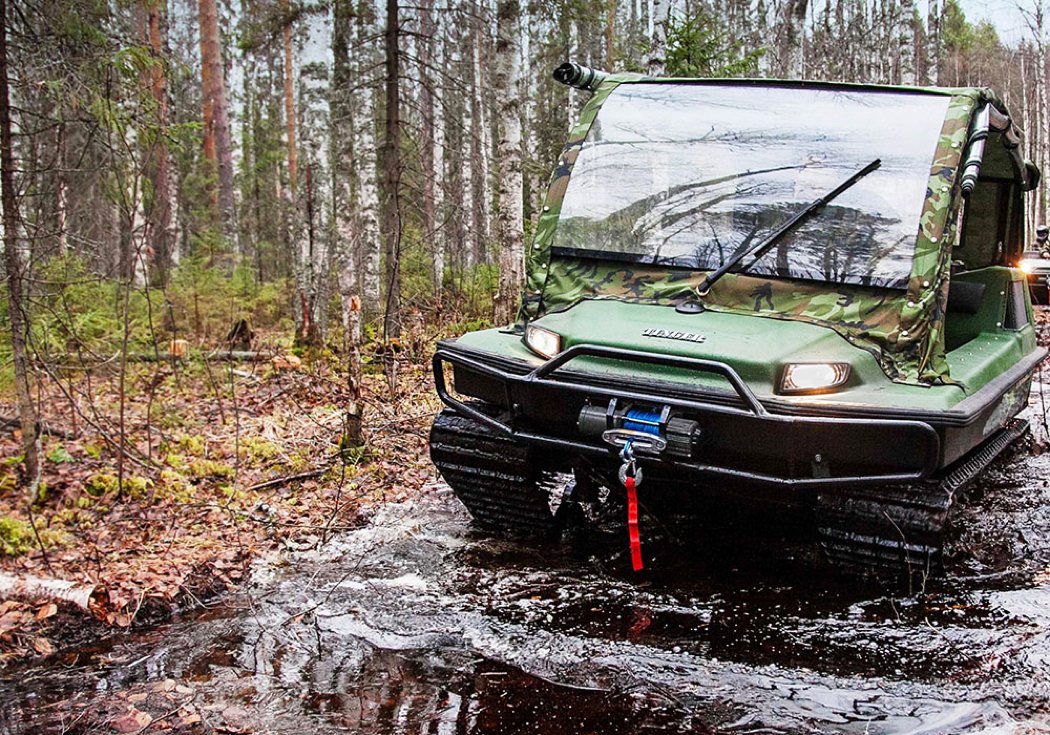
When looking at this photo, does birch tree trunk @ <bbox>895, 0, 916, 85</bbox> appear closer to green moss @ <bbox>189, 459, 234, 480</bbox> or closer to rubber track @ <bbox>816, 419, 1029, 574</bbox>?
green moss @ <bbox>189, 459, 234, 480</bbox>

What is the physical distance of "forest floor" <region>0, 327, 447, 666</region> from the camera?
481 centimetres

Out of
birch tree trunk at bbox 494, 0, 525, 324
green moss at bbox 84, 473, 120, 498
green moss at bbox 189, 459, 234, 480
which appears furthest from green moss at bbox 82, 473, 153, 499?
birch tree trunk at bbox 494, 0, 525, 324

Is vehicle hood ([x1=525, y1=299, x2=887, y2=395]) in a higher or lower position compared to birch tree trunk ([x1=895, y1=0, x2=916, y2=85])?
lower

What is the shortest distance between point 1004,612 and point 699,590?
1430 mm

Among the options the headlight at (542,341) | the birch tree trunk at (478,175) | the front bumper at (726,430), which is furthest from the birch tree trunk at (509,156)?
the front bumper at (726,430)

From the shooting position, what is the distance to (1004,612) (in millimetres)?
4551

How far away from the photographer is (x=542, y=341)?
495 centimetres

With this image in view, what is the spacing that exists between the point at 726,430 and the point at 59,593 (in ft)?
10.7

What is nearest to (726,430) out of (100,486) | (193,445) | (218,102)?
(100,486)

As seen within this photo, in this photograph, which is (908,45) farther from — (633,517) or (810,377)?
(633,517)

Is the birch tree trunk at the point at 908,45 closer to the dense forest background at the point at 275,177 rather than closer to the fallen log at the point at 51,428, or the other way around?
the dense forest background at the point at 275,177

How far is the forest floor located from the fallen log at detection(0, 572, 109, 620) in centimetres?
1

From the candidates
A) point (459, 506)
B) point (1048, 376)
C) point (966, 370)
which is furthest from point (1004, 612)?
point (1048, 376)

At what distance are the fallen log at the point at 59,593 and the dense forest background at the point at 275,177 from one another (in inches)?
63.4
